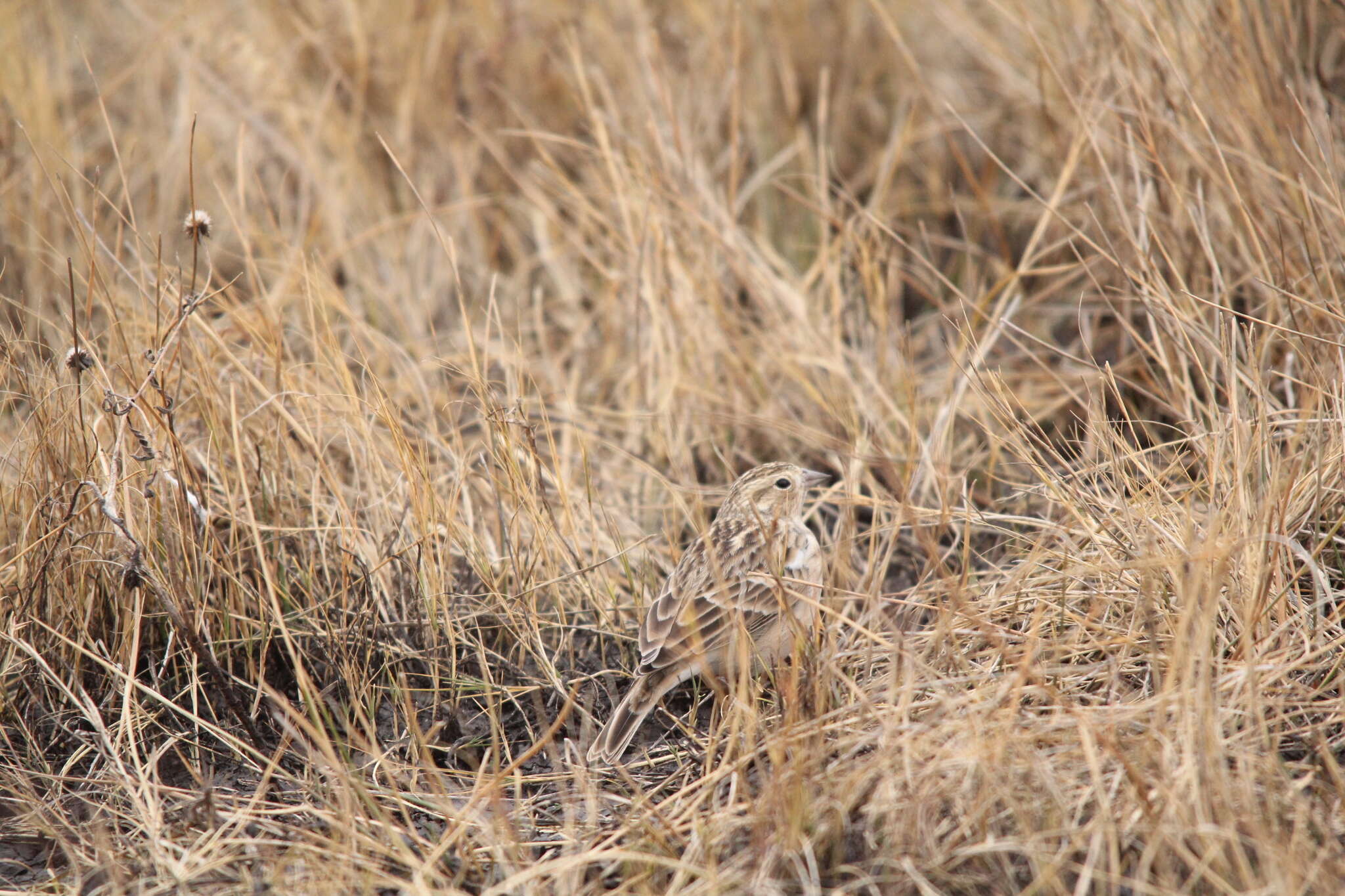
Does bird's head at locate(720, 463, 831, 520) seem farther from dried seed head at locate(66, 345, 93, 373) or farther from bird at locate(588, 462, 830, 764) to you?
dried seed head at locate(66, 345, 93, 373)

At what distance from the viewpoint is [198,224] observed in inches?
141

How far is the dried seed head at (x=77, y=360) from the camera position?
3.68 m

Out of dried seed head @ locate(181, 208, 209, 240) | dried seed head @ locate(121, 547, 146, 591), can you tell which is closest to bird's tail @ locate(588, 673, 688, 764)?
dried seed head @ locate(121, 547, 146, 591)

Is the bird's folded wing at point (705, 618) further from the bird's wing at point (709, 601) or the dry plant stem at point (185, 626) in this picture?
the dry plant stem at point (185, 626)

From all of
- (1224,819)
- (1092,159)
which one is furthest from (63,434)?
(1092,159)

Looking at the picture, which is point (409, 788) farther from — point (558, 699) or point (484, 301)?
point (484, 301)

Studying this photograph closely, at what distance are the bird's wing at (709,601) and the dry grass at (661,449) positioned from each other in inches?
8.7

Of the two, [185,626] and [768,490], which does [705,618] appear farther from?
[185,626]

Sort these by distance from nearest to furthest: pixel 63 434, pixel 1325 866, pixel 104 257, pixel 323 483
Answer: pixel 1325 866, pixel 63 434, pixel 323 483, pixel 104 257

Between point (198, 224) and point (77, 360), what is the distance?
0.57 meters

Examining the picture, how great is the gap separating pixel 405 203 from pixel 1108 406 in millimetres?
3973

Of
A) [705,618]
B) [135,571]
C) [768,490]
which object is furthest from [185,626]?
[768,490]

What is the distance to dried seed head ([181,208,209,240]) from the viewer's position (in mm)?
3559

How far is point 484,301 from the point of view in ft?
21.8
